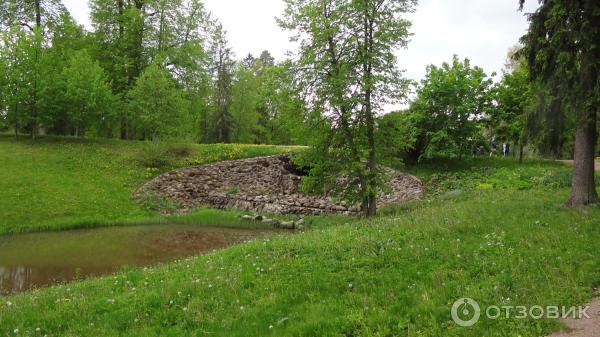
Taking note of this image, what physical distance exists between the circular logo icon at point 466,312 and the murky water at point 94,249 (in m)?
12.0

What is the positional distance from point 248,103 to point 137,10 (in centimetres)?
1740

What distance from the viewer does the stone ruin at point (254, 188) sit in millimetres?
28891

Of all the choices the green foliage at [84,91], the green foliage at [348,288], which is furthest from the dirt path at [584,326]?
the green foliage at [84,91]

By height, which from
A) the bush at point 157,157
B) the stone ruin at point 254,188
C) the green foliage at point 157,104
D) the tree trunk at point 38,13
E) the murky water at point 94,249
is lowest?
the murky water at point 94,249

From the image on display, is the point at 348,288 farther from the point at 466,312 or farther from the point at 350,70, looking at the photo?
the point at 350,70

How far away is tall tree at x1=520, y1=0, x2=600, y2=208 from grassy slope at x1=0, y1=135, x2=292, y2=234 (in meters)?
23.8

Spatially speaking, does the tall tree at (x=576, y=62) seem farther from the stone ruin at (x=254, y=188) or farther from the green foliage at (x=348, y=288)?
the stone ruin at (x=254, y=188)

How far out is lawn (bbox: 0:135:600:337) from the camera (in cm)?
672

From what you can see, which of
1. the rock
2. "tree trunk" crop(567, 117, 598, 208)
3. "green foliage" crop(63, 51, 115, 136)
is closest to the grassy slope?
"green foliage" crop(63, 51, 115, 136)

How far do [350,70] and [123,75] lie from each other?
3302 centimetres

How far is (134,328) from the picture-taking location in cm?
711

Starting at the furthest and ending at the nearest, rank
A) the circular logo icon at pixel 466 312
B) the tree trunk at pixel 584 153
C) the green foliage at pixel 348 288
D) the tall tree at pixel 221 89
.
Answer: the tall tree at pixel 221 89 < the tree trunk at pixel 584 153 < the green foliage at pixel 348 288 < the circular logo icon at pixel 466 312

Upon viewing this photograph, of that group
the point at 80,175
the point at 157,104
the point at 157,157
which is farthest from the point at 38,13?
the point at 157,157

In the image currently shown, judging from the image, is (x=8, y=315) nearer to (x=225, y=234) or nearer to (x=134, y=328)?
(x=134, y=328)
